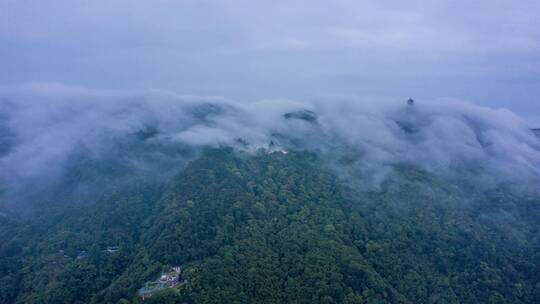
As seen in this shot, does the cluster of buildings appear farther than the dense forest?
No

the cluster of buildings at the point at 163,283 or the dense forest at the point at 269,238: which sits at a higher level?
the cluster of buildings at the point at 163,283

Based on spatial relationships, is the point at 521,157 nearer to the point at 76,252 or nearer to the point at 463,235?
the point at 463,235

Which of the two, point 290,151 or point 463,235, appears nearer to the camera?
point 463,235

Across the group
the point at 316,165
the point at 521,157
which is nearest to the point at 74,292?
the point at 316,165

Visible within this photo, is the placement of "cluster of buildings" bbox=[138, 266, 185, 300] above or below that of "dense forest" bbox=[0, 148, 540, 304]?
above

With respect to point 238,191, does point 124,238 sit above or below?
below

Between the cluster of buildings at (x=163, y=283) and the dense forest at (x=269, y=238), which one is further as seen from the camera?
the dense forest at (x=269, y=238)
